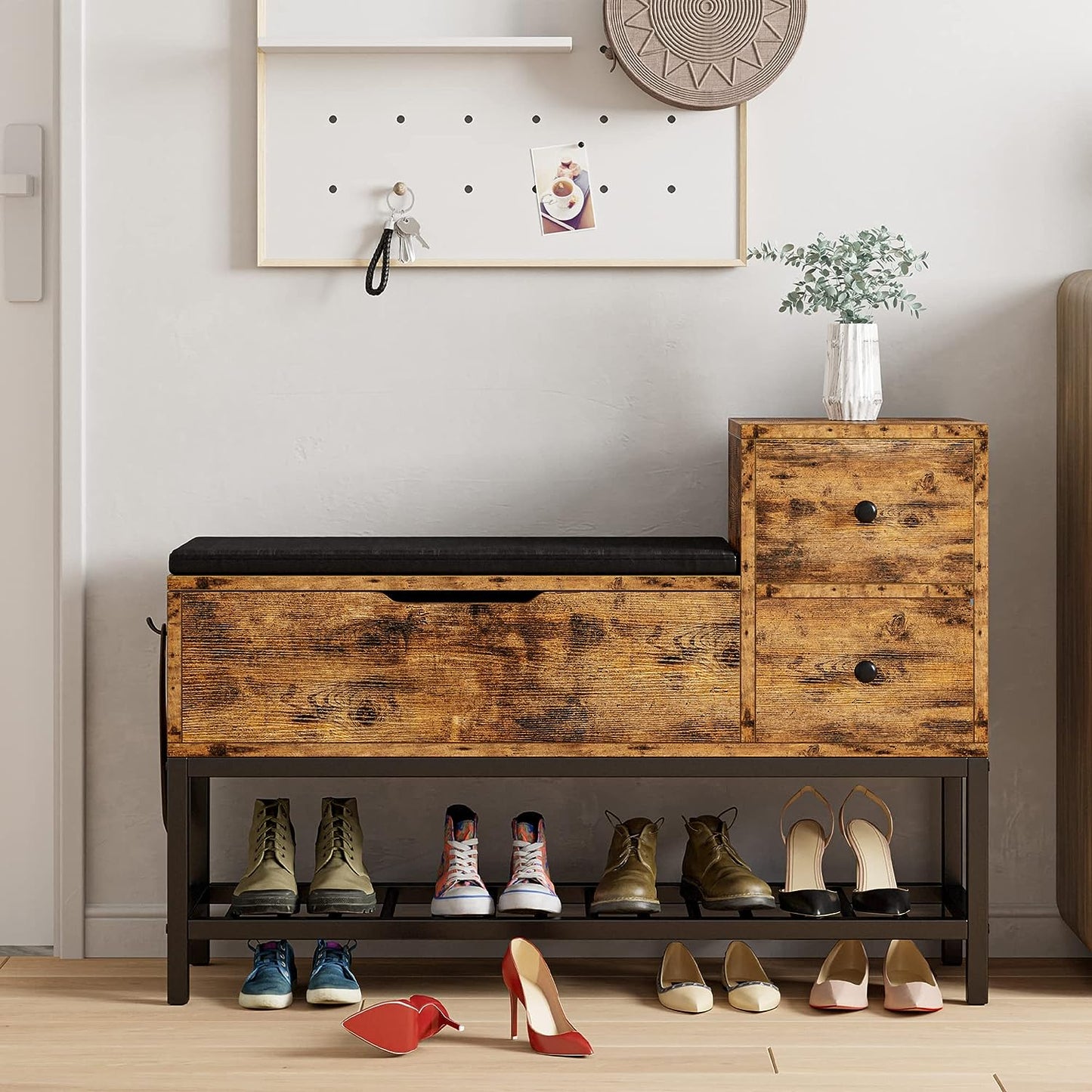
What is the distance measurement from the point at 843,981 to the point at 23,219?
1.96 meters

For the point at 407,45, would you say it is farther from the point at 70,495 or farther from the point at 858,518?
the point at 858,518

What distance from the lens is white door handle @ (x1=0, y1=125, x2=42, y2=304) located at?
2141 mm

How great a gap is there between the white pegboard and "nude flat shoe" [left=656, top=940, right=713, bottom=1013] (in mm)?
1203

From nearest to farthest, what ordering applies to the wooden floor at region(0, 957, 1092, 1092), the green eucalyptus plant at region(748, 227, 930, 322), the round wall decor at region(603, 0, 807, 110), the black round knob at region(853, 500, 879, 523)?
the wooden floor at region(0, 957, 1092, 1092) < the black round knob at region(853, 500, 879, 523) < the green eucalyptus plant at region(748, 227, 930, 322) < the round wall decor at region(603, 0, 807, 110)

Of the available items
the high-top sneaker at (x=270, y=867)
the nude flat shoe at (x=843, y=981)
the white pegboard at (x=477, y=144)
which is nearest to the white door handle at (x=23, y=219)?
the white pegboard at (x=477, y=144)

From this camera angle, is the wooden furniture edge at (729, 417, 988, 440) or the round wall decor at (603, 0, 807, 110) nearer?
the wooden furniture edge at (729, 417, 988, 440)

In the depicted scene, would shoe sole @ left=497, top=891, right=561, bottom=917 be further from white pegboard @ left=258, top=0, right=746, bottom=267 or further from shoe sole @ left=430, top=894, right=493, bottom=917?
white pegboard @ left=258, top=0, right=746, bottom=267

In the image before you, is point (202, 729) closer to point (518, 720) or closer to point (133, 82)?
point (518, 720)

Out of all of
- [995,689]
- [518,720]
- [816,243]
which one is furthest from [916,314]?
[518,720]

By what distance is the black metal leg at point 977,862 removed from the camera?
1869 millimetres

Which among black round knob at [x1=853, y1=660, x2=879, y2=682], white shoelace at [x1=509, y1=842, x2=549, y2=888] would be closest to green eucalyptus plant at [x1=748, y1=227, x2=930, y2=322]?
black round knob at [x1=853, y1=660, x2=879, y2=682]

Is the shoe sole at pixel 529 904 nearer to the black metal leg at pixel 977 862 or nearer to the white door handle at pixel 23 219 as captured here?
the black metal leg at pixel 977 862

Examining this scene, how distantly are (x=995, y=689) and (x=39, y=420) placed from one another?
1838 millimetres

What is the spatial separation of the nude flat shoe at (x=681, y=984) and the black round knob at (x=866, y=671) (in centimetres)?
54
